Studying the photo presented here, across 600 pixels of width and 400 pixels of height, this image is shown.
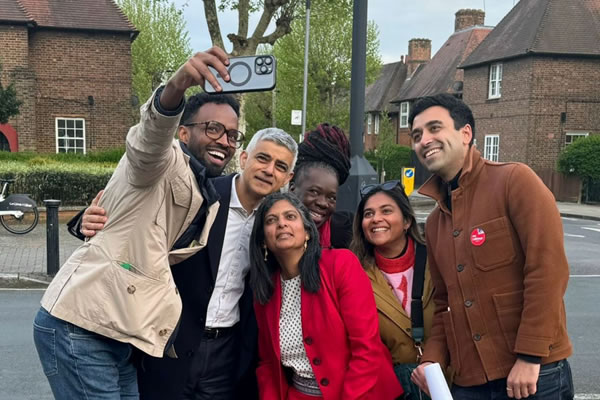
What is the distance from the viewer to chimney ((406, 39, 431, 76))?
44.9 meters

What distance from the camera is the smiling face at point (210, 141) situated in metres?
2.83

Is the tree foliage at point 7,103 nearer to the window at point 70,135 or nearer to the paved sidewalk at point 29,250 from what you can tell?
the window at point 70,135

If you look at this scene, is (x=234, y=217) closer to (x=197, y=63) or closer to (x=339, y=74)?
(x=197, y=63)

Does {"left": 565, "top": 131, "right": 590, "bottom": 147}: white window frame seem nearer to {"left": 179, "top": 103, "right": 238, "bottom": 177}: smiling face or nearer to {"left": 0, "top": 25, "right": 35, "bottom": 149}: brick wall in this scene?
{"left": 0, "top": 25, "right": 35, "bottom": 149}: brick wall

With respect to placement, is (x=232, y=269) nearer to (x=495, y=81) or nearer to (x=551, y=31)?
(x=551, y=31)

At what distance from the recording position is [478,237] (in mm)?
2426

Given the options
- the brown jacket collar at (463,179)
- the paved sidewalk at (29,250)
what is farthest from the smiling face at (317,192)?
the paved sidewalk at (29,250)

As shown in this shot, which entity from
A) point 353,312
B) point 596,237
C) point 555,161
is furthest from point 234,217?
point 555,161

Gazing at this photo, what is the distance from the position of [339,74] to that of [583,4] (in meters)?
12.3

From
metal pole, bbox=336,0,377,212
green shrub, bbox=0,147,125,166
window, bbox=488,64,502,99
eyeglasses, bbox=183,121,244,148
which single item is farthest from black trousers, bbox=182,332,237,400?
window, bbox=488,64,502,99

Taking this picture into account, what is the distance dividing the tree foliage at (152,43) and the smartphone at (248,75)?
32.1 metres

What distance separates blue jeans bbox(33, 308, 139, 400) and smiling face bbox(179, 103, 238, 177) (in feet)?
3.06

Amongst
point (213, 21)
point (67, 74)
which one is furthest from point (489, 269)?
point (67, 74)

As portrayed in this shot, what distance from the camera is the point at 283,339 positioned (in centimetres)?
268
